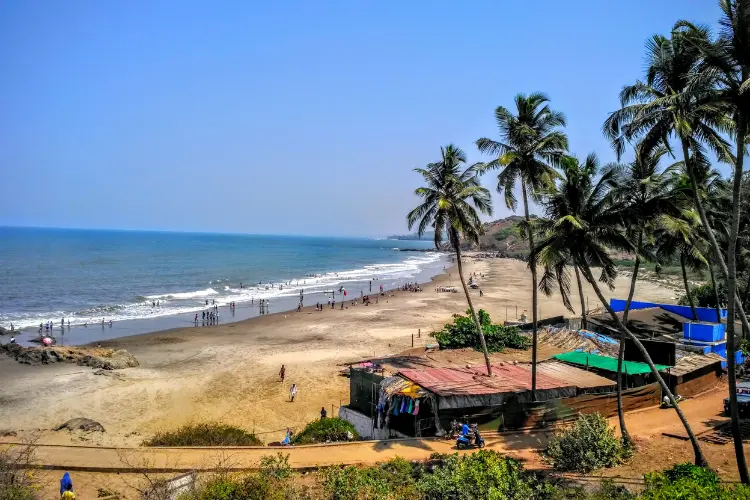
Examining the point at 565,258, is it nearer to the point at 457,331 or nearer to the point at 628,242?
the point at 628,242

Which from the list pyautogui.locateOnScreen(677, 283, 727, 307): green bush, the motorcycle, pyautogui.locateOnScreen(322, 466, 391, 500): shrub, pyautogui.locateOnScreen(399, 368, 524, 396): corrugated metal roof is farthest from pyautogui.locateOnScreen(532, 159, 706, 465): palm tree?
pyautogui.locateOnScreen(677, 283, 727, 307): green bush

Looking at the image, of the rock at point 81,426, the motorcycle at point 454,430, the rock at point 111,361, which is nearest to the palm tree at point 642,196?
the motorcycle at point 454,430

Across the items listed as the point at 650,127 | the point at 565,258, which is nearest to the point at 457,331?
the point at 565,258

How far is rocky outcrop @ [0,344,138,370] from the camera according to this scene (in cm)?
2853

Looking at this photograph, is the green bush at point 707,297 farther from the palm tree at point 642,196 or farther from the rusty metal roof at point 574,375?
the palm tree at point 642,196

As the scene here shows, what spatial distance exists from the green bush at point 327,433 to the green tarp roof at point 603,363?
31.1ft

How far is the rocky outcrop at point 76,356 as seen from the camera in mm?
28531

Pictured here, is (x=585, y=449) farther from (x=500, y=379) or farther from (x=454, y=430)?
(x=500, y=379)

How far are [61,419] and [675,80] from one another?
24.6 m

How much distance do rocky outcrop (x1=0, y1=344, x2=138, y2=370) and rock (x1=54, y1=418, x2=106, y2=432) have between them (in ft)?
31.0

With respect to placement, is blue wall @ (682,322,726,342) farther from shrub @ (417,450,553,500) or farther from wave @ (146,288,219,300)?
wave @ (146,288,219,300)

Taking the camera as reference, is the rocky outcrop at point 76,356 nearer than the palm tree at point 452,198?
No

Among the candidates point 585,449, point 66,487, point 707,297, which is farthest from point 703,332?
point 66,487

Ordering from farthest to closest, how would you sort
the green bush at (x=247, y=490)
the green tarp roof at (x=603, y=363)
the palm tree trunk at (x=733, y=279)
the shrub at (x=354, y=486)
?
the green tarp roof at (x=603, y=363) → the palm tree trunk at (x=733, y=279) → the shrub at (x=354, y=486) → the green bush at (x=247, y=490)
